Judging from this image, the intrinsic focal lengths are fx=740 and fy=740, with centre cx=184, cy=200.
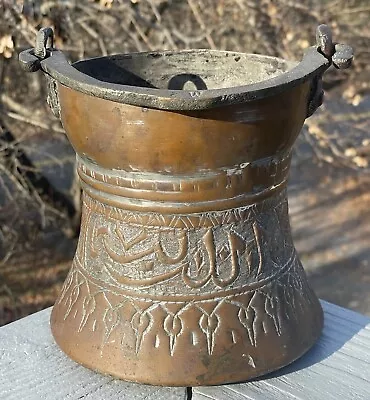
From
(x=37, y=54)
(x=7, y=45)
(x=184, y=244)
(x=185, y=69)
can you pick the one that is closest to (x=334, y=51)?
(x=185, y=69)

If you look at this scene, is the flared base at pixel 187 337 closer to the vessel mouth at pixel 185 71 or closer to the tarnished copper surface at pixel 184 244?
the tarnished copper surface at pixel 184 244

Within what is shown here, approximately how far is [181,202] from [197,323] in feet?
0.77

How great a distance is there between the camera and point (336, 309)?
1.72 metres

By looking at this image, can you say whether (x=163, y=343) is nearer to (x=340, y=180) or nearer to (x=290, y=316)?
(x=290, y=316)

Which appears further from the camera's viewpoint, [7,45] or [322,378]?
[7,45]

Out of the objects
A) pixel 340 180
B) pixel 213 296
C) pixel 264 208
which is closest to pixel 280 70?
pixel 264 208

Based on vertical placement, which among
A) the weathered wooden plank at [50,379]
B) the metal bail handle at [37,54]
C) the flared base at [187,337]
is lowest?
the weathered wooden plank at [50,379]

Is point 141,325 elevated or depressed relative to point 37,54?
depressed

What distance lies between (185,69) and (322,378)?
0.73 m

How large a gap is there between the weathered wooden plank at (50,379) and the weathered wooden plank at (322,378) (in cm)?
12

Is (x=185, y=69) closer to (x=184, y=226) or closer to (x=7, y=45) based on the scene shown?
(x=184, y=226)

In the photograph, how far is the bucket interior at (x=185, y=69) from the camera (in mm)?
1618

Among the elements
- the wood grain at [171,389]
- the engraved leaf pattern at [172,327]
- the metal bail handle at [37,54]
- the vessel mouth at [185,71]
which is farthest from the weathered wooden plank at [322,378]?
the metal bail handle at [37,54]

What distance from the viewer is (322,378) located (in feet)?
4.71
